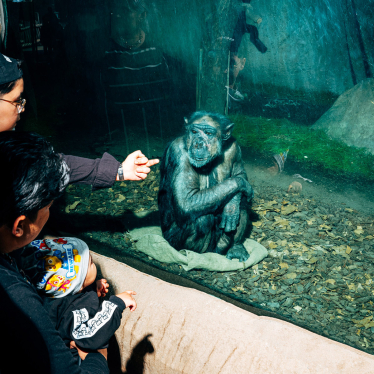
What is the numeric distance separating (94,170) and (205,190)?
1.04 meters

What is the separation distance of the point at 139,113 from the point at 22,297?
2.89 meters

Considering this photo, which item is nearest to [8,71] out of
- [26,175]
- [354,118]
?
[26,175]

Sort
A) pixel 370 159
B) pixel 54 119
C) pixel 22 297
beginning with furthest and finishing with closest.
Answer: pixel 54 119
pixel 370 159
pixel 22 297

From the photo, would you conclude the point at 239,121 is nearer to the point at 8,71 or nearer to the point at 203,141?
the point at 203,141

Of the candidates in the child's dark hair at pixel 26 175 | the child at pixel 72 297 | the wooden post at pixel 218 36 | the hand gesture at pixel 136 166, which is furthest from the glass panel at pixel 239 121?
the child's dark hair at pixel 26 175

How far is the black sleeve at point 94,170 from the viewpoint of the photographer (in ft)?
5.65

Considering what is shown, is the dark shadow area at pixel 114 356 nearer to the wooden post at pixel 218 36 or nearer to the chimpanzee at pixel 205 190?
the chimpanzee at pixel 205 190

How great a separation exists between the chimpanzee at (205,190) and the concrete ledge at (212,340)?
2.24 feet

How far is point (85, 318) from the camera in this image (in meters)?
1.30

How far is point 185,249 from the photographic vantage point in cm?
276

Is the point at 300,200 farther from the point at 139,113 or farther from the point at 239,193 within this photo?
the point at 139,113

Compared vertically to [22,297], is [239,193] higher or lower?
lower

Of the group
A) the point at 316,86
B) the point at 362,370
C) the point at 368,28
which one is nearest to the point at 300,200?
the point at 316,86

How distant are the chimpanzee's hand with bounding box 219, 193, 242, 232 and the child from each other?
4.36ft
